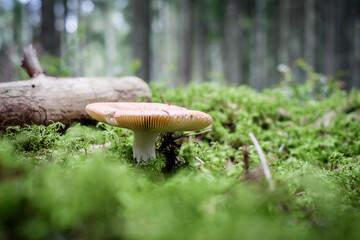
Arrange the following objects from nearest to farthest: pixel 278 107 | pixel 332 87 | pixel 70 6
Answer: pixel 278 107, pixel 332 87, pixel 70 6

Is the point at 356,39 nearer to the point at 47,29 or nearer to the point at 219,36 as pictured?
the point at 219,36

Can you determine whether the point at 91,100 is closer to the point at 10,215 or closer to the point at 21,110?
the point at 21,110

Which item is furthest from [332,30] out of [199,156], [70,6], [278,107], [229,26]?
[70,6]

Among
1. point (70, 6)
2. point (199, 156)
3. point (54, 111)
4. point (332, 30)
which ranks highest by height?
point (70, 6)

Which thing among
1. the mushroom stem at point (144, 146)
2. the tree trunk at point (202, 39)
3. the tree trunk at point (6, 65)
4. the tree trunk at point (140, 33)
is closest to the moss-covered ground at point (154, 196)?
the mushroom stem at point (144, 146)

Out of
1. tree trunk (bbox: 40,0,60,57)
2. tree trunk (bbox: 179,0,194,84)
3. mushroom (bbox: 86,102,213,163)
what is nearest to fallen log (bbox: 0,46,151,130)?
mushroom (bbox: 86,102,213,163)
